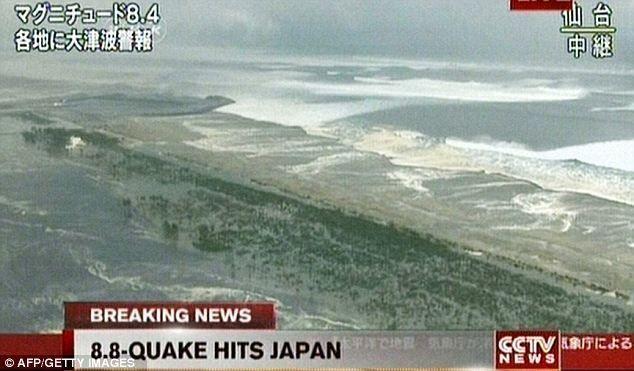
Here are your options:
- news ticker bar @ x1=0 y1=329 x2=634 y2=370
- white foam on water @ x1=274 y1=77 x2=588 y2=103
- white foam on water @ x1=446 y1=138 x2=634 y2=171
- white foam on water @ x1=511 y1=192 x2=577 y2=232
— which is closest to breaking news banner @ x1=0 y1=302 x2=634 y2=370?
news ticker bar @ x1=0 y1=329 x2=634 y2=370

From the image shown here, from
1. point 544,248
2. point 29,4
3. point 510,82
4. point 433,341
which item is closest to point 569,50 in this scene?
point 510,82

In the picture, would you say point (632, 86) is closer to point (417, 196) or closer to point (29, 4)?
point (417, 196)

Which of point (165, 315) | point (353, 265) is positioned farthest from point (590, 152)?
point (165, 315)

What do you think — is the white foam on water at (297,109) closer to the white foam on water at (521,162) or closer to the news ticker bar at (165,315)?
the white foam on water at (521,162)

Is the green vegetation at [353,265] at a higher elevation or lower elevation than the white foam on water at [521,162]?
lower

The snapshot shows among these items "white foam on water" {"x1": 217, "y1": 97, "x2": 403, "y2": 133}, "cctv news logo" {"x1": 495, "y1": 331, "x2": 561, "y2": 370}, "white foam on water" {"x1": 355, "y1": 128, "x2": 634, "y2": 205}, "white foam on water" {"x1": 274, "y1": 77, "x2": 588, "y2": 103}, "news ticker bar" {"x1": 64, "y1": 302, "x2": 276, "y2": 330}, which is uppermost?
"white foam on water" {"x1": 274, "y1": 77, "x2": 588, "y2": 103}

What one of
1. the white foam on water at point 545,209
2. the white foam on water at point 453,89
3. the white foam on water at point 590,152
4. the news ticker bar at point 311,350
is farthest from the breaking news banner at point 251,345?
the white foam on water at point 453,89

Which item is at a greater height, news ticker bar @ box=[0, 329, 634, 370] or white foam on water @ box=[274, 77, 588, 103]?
white foam on water @ box=[274, 77, 588, 103]

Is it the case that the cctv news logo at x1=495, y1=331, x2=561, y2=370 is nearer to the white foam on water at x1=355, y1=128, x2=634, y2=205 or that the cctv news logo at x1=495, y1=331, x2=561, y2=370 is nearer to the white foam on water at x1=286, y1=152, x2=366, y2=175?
the white foam on water at x1=355, y1=128, x2=634, y2=205
